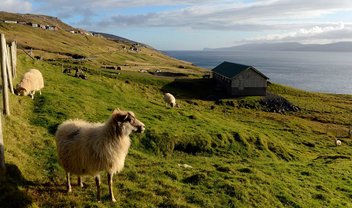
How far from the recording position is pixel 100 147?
40.5ft

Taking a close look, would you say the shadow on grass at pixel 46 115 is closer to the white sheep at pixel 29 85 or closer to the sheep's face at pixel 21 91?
the white sheep at pixel 29 85

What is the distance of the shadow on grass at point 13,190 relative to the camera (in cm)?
1082

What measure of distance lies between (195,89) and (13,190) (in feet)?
226

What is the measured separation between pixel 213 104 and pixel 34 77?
43808 mm

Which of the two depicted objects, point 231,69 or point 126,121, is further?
point 231,69

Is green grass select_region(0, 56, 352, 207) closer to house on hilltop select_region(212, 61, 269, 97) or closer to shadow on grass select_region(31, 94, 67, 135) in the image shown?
shadow on grass select_region(31, 94, 67, 135)

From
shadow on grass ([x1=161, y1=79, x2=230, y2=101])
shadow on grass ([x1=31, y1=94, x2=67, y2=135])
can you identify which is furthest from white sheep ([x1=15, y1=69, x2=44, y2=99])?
shadow on grass ([x1=161, y1=79, x2=230, y2=101])

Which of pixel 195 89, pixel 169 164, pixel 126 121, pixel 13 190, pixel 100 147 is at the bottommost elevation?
pixel 169 164

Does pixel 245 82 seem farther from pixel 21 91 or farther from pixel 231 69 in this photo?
pixel 21 91

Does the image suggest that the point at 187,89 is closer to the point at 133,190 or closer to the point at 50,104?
the point at 50,104

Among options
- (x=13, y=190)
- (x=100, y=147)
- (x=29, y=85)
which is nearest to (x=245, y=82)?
(x=29, y=85)

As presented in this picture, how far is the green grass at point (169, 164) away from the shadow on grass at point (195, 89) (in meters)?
29.7

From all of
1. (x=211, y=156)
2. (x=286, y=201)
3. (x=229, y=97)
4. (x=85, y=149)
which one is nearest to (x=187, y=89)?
(x=229, y=97)

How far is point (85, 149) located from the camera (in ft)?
40.9
